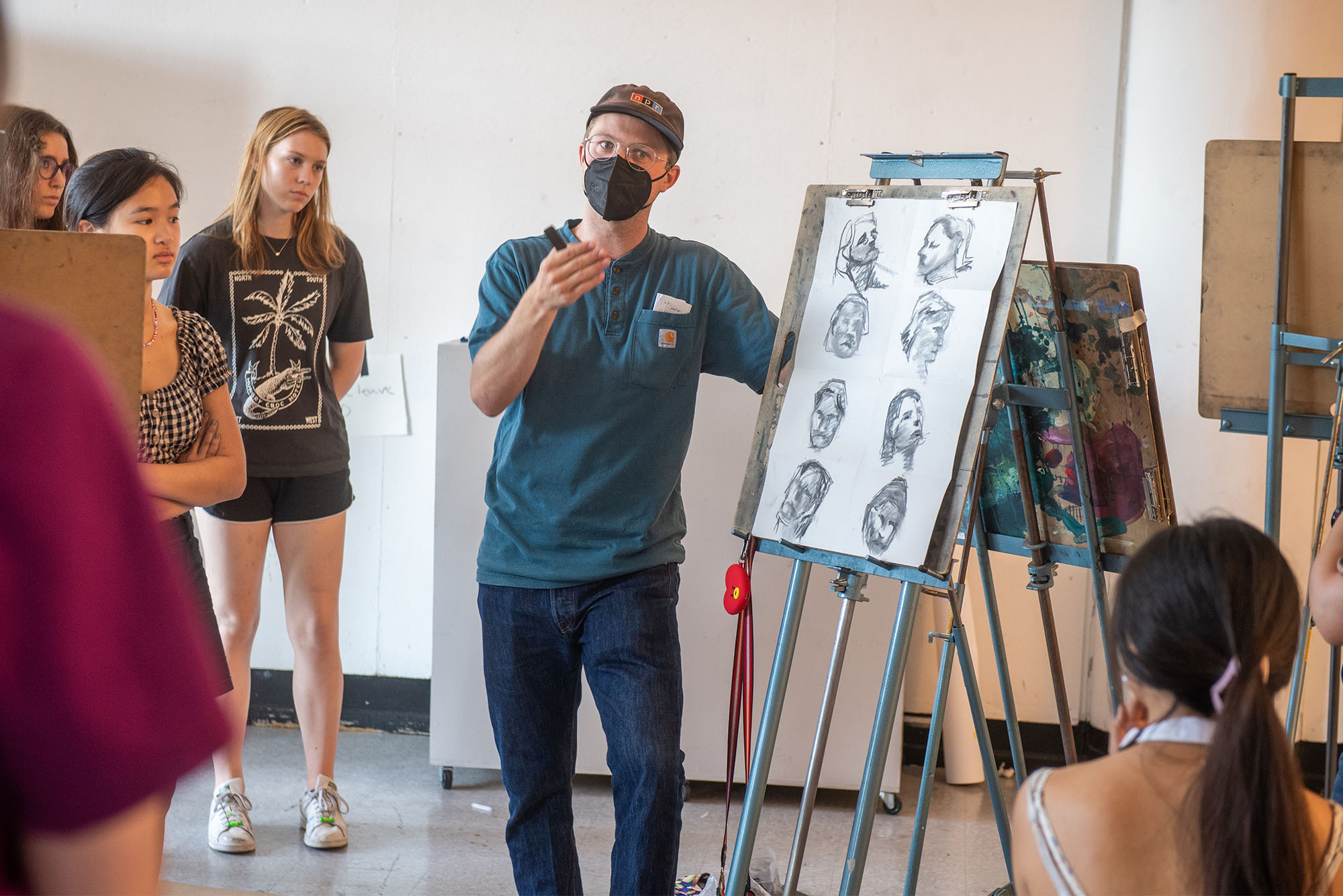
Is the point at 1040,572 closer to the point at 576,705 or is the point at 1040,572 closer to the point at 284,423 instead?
the point at 576,705

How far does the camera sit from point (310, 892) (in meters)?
2.60

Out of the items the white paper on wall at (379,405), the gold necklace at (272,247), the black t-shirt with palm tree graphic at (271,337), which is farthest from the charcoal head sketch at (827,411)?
the white paper on wall at (379,405)

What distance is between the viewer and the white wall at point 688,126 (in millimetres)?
3123

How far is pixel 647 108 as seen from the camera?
2.02 meters

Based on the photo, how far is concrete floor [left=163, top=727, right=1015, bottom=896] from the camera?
8.84 feet

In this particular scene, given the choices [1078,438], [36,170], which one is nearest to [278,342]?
[36,170]

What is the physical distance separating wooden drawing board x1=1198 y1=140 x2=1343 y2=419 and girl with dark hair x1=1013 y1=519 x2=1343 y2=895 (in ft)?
3.48

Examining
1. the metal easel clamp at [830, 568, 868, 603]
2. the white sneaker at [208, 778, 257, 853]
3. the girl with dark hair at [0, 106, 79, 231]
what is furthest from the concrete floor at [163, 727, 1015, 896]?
the girl with dark hair at [0, 106, 79, 231]

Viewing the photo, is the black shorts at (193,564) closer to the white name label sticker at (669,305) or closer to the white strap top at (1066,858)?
the white name label sticker at (669,305)

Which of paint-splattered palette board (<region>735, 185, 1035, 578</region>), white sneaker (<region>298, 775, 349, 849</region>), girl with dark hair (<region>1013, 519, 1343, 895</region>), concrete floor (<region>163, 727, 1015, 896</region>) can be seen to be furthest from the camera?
white sneaker (<region>298, 775, 349, 849</region>)

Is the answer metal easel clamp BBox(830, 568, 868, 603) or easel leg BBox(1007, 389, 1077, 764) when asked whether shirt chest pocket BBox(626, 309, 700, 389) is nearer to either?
metal easel clamp BBox(830, 568, 868, 603)

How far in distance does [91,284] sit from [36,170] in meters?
1.36

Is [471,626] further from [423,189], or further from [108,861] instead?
[108,861]

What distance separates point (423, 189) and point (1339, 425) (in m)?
2.54
